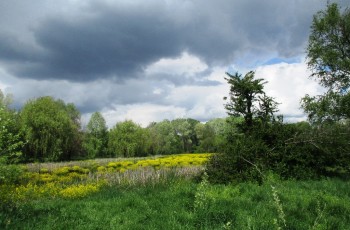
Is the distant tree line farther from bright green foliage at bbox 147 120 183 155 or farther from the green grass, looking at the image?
bright green foliage at bbox 147 120 183 155

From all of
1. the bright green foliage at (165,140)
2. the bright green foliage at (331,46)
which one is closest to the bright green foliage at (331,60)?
the bright green foliage at (331,46)

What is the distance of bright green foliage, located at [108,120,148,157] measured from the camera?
66.1 metres

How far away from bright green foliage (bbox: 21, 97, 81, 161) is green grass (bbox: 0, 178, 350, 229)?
4471cm

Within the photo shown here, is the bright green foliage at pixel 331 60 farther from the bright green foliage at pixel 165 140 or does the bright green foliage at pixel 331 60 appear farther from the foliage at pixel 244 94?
the bright green foliage at pixel 165 140

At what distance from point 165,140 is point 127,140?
3066cm

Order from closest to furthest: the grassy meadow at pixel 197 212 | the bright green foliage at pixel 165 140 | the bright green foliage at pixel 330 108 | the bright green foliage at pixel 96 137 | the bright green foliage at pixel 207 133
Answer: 1. the grassy meadow at pixel 197 212
2. the bright green foliage at pixel 330 108
3. the bright green foliage at pixel 96 137
4. the bright green foliage at pixel 207 133
5. the bright green foliage at pixel 165 140

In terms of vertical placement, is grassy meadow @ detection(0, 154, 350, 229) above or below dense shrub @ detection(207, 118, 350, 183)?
below

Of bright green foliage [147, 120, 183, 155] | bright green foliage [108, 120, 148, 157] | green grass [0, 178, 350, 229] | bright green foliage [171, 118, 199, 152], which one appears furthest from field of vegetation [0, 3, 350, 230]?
bright green foliage [171, 118, 199, 152]

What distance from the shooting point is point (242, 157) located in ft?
50.0

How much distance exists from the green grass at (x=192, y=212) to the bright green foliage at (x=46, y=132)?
4471 cm

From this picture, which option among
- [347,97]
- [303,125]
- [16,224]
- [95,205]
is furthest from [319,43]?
[16,224]

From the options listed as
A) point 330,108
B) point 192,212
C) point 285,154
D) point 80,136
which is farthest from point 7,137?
point 80,136

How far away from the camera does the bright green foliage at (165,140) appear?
90125 mm

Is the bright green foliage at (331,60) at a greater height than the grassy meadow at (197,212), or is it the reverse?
the bright green foliage at (331,60)
